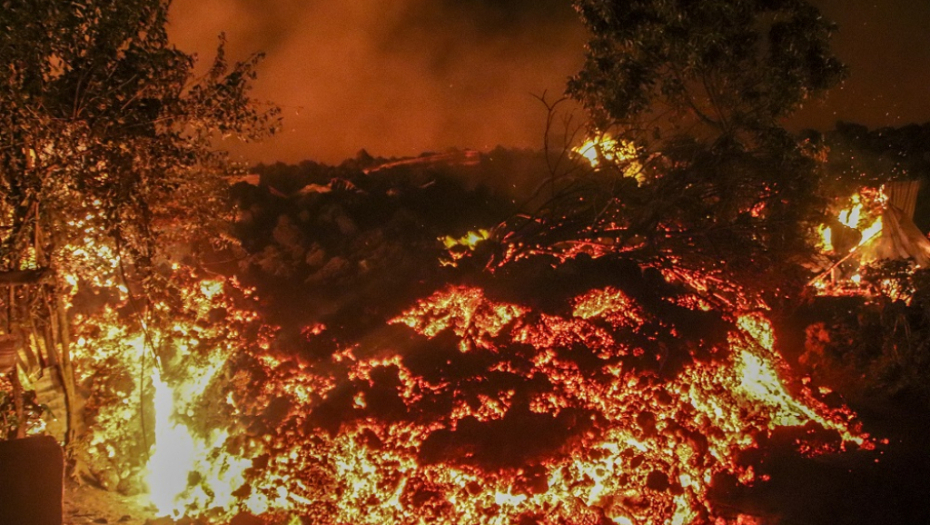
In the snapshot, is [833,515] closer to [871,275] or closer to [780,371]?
[780,371]

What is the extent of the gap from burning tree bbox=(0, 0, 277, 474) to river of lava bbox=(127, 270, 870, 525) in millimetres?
1834

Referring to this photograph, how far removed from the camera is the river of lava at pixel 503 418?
21.2ft

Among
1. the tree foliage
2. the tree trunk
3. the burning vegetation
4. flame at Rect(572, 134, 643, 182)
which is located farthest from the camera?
flame at Rect(572, 134, 643, 182)

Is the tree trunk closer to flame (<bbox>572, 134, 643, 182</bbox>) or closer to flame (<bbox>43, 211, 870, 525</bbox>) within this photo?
flame (<bbox>43, 211, 870, 525</bbox>)

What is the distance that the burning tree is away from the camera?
5.74m

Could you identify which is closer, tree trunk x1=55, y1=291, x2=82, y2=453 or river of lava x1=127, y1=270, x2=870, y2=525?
river of lava x1=127, y1=270, x2=870, y2=525

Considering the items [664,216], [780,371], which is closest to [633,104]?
[664,216]

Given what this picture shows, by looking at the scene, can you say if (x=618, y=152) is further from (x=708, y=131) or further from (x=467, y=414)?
(x=467, y=414)

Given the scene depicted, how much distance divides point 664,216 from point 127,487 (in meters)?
7.47

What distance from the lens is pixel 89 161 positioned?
20.0ft

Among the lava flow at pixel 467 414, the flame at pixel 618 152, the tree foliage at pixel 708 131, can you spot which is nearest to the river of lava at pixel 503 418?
the lava flow at pixel 467 414

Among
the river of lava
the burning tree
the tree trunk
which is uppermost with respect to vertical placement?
the burning tree

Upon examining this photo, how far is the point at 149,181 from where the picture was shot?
642 cm

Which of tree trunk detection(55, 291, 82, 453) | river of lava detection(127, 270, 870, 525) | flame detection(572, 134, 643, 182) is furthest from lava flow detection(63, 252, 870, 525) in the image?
flame detection(572, 134, 643, 182)
